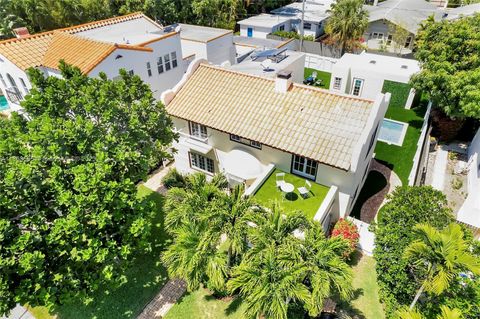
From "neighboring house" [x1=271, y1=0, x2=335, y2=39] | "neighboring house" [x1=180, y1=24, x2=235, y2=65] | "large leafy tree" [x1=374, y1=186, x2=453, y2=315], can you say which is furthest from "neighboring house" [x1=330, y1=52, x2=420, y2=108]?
"large leafy tree" [x1=374, y1=186, x2=453, y2=315]

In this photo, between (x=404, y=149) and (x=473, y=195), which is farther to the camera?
(x=404, y=149)

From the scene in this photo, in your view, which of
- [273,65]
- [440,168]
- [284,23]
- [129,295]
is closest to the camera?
[129,295]

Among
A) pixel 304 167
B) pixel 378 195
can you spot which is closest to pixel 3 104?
pixel 304 167

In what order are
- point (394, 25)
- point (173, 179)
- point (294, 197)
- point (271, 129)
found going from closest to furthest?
point (294, 197)
point (271, 129)
point (173, 179)
point (394, 25)

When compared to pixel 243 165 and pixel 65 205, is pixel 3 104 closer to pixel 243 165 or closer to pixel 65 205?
pixel 65 205

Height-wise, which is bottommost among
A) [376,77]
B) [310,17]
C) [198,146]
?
[376,77]

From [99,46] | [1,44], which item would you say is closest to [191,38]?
[99,46]

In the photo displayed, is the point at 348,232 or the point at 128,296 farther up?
the point at 348,232
